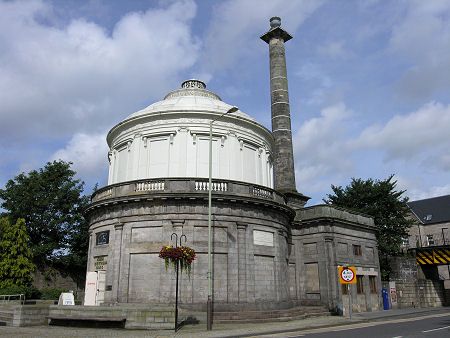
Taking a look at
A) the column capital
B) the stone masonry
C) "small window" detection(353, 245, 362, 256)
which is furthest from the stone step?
the column capital

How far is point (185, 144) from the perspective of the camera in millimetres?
29562

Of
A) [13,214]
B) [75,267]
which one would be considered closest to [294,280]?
[75,267]

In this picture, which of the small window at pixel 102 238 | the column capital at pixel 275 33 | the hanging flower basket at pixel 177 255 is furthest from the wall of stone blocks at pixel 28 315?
the column capital at pixel 275 33

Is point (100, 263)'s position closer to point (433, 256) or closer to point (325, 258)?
point (325, 258)

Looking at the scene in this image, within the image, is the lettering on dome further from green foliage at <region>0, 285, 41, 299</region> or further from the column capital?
green foliage at <region>0, 285, 41, 299</region>

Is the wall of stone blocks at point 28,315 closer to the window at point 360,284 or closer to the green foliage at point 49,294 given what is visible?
the green foliage at point 49,294

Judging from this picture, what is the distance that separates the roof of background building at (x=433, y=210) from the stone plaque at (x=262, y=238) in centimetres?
5289

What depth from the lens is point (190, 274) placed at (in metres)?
21.7

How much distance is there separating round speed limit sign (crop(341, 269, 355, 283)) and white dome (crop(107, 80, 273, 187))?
39.1 feet

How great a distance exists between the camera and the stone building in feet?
73.3

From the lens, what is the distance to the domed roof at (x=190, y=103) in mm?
30609

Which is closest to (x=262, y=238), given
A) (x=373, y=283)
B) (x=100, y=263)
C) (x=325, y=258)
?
(x=325, y=258)

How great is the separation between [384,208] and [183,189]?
32.1m

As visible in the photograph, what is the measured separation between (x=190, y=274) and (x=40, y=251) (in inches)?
1005
